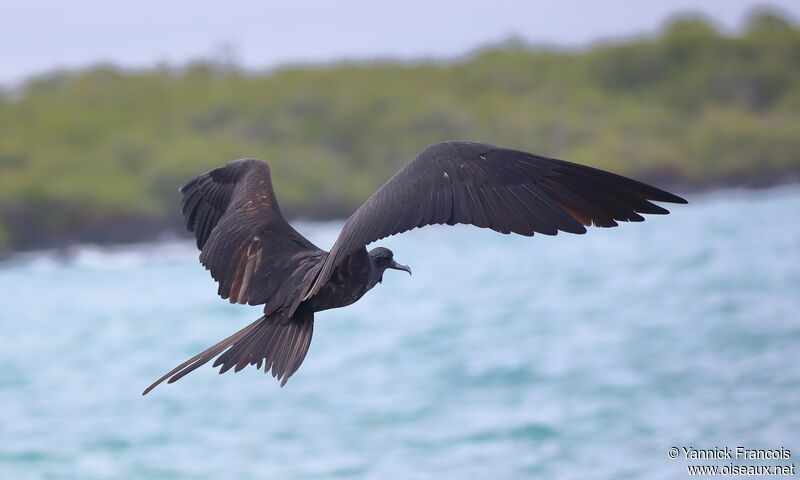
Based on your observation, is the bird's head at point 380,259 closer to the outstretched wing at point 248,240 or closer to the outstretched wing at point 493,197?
the outstretched wing at point 248,240

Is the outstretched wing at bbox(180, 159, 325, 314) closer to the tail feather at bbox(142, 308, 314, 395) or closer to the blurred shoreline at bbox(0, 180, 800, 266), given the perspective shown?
the tail feather at bbox(142, 308, 314, 395)

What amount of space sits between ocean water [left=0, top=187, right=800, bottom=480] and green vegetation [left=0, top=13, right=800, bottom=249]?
453 cm

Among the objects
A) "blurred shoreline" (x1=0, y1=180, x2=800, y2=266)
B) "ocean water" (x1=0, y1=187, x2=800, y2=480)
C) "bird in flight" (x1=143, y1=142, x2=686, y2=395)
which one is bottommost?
→ "bird in flight" (x1=143, y1=142, x2=686, y2=395)

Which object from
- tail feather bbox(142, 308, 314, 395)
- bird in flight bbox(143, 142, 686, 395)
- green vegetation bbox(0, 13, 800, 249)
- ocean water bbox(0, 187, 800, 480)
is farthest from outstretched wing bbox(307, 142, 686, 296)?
green vegetation bbox(0, 13, 800, 249)

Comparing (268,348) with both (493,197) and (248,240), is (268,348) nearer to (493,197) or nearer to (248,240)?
(248,240)

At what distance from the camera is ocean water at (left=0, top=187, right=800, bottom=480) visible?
10805 millimetres

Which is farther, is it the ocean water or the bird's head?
the ocean water

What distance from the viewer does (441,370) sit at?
574 inches

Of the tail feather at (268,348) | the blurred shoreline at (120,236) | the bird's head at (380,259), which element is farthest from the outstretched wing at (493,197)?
the blurred shoreline at (120,236)

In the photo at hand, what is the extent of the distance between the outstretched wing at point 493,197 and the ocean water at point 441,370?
5142 millimetres

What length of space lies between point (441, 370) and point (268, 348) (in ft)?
31.7

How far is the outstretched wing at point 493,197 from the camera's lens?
15.2ft

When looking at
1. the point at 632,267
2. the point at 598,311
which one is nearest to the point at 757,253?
the point at 632,267

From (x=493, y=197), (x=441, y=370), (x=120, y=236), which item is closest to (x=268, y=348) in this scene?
(x=493, y=197)
